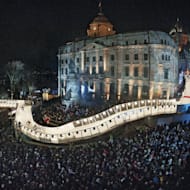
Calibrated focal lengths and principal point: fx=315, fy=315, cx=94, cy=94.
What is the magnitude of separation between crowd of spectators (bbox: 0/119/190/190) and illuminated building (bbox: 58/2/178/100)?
17.7 m

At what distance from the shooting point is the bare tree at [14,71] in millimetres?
48525

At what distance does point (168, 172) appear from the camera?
13539 millimetres

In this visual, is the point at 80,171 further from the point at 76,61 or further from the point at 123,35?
the point at 76,61

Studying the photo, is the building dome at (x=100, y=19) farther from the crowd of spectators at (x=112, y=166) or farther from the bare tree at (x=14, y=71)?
the crowd of spectators at (x=112, y=166)

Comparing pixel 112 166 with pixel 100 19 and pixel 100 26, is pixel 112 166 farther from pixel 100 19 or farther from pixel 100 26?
pixel 100 19

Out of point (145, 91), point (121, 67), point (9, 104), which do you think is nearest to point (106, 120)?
point (145, 91)

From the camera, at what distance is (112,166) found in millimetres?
14852

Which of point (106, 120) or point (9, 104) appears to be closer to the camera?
point (106, 120)

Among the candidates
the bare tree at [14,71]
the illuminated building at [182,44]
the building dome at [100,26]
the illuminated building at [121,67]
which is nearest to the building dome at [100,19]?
the building dome at [100,26]

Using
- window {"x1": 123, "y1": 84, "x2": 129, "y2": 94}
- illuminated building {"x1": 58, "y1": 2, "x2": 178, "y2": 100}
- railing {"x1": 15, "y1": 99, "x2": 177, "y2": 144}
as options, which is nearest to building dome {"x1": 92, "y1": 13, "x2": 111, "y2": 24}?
illuminated building {"x1": 58, "y1": 2, "x2": 178, "y2": 100}

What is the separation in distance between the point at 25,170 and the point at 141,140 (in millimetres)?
6436

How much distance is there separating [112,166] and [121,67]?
2458cm

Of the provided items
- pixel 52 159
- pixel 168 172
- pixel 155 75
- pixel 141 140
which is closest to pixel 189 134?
pixel 141 140

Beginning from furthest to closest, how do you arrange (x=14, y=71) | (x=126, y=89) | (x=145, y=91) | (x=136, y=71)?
(x=14, y=71) < (x=126, y=89) < (x=136, y=71) < (x=145, y=91)
